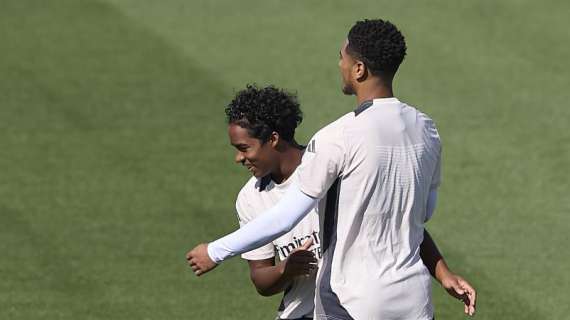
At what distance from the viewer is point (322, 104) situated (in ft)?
50.1

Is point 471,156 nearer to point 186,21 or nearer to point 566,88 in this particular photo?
point 566,88

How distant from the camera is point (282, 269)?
6.42m

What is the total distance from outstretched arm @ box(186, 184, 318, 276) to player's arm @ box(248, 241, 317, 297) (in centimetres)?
53

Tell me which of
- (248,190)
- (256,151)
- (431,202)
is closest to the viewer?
(431,202)

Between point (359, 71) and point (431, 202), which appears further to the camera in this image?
point (431, 202)

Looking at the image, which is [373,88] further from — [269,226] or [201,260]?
[201,260]

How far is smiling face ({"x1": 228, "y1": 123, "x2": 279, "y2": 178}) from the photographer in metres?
6.52

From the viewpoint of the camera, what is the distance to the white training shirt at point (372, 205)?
5.73m

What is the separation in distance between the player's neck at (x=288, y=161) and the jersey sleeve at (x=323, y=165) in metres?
0.81

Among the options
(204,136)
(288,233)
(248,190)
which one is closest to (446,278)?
(288,233)

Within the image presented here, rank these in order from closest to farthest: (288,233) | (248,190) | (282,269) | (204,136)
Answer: (282,269), (288,233), (248,190), (204,136)

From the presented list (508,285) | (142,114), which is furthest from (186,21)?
(508,285)

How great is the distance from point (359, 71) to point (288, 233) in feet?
3.58

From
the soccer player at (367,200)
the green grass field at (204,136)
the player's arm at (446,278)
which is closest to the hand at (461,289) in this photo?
the player's arm at (446,278)
